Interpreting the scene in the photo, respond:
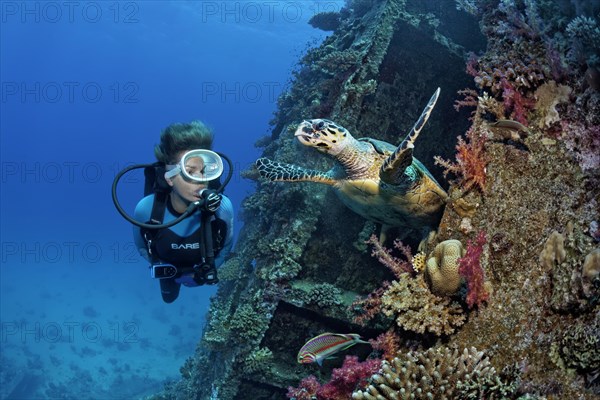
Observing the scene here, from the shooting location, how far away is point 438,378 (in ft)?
7.72

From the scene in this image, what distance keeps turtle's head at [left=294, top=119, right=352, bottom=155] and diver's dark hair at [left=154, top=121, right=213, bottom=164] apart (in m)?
1.00

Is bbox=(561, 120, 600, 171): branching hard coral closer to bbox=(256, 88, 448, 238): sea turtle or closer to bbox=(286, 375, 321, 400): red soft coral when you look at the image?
bbox=(256, 88, 448, 238): sea turtle

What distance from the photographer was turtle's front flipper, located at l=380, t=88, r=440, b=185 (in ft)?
9.55

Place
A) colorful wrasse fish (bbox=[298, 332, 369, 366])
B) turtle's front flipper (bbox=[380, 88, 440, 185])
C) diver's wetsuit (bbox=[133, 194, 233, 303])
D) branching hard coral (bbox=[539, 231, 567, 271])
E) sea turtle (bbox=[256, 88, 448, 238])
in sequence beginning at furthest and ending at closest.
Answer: diver's wetsuit (bbox=[133, 194, 233, 303]), sea turtle (bbox=[256, 88, 448, 238]), colorful wrasse fish (bbox=[298, 332, 369, 366]), turtle's front flipper (bbox=[380, 88, 440, 185]), branching hard coral (bbox=[539, 231, 567, 271])

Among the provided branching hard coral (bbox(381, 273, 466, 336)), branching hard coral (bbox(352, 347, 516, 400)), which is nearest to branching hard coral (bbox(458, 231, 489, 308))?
branching hard coral (bbox(381, 273, 466, 336))

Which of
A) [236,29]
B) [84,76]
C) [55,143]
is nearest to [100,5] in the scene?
[236,29]

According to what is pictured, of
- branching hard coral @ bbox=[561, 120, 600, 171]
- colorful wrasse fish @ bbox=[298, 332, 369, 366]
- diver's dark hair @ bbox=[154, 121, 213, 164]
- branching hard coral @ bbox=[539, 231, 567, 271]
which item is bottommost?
colorful wrasse fish @ bbox=[298, 332, 369, 366]

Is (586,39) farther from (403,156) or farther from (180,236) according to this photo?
(180,236)

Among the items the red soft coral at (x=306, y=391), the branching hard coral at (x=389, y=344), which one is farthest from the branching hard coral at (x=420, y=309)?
the red soft coral at (x=306, y=391)

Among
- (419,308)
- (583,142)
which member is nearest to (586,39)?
(583,142)

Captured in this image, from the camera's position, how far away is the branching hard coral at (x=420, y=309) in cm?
277

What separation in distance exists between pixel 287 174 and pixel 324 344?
1828mm

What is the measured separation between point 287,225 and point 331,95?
2.13 m

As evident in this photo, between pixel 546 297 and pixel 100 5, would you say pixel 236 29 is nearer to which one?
pixel 100 5
